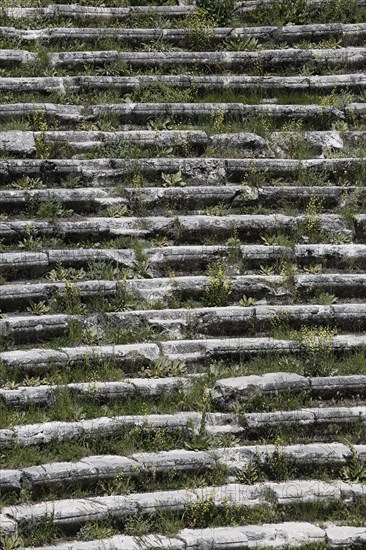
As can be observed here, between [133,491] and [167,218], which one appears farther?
[167,218]

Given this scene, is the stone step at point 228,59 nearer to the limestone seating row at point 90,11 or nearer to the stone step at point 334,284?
the limestone seating row at point 90,11

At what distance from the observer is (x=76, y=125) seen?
1077 centimetres

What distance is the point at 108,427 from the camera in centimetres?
827

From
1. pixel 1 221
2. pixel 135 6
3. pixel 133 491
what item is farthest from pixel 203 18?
pixel 133 491

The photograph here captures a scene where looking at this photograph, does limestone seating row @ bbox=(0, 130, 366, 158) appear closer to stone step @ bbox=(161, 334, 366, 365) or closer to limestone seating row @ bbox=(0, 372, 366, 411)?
stone step @ bbox=(161, 334, 366, 365)

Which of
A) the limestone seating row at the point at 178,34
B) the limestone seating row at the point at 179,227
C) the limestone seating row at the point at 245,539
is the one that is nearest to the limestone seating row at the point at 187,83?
the limestone seating row at the point at 178,34

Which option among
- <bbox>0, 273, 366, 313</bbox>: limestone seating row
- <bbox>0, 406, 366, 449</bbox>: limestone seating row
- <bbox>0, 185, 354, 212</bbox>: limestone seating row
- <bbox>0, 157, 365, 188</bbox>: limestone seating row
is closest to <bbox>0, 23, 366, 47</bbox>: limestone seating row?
<bbox>0, 157, 365, 188</bbox>: limestone seating row

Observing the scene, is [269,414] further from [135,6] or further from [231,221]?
[135,6]

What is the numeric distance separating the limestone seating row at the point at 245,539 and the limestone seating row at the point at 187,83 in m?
5.19

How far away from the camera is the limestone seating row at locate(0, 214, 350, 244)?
31.7 ft

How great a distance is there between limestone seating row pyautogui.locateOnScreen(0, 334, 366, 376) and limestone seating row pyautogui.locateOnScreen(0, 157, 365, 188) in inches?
79.4

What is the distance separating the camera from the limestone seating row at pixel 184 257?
9.36 metres

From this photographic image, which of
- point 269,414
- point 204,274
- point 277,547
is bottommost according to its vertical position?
point 277,547

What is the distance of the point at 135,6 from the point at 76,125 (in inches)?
87.7
